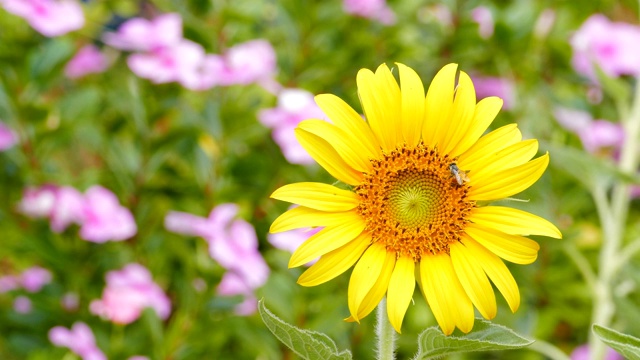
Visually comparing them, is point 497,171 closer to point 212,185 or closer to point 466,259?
point 466,259

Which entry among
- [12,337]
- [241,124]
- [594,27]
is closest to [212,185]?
[241,124]

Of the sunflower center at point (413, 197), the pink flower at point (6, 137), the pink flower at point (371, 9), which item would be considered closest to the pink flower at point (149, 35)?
the pink flower at point (6, 137)

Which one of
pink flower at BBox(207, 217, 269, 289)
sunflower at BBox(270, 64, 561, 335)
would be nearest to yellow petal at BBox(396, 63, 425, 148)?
sunflower at BBox(270, 64, 561, 335)

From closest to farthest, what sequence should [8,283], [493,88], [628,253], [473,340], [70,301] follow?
[473,340] → [628,253] → [70,301] → [8,283] → [493,88]

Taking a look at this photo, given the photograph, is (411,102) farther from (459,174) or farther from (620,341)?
(620,341)

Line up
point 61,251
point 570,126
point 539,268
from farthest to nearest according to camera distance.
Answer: point 570,126
point 539,268
point 61,251

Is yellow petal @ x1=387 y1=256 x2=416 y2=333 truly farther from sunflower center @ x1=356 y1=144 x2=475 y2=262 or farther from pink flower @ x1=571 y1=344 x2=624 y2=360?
pink flower @ x1=571 y1=344 x2=624 y2=360

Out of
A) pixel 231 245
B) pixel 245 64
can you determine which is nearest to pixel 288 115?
pixel 245 64
